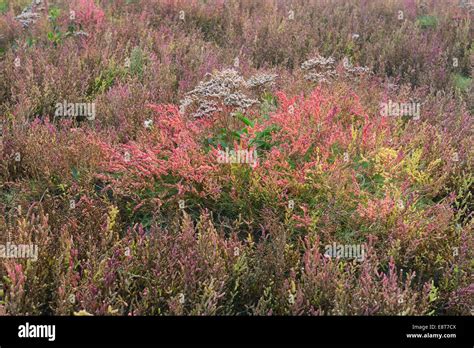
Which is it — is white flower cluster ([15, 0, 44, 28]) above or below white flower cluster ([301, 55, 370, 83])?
below

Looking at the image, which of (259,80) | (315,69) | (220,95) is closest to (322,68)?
(315,69)

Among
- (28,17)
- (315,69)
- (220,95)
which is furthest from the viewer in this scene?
(28,17)

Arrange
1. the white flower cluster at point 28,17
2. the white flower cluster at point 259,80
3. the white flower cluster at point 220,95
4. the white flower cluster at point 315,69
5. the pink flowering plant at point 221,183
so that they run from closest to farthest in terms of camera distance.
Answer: the pink flowering plant at point 221,183, the white flower cluster at point 220,95, the white flower cluster at point 259,80, the white flower cluster at point 315,69, the white flower cluster at point 28,17

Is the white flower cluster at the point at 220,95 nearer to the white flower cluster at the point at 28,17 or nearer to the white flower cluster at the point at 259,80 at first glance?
the white flower cluster at the point at 259,80

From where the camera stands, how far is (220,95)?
4973mm

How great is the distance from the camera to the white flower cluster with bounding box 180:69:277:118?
16.0 ft

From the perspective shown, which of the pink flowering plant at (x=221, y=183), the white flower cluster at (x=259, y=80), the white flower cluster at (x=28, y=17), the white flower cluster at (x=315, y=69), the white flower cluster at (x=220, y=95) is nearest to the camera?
the pink flowering plant at (x=221, y=183)

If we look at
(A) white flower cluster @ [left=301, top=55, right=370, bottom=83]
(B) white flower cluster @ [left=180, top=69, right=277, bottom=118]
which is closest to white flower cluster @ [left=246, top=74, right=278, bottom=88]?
(B) white flower cluster @ [left=180, top=69, right=277, bottom=118]

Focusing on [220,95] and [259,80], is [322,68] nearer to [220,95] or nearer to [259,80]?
[259,80]

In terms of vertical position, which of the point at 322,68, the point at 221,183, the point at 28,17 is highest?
the point at 322,68

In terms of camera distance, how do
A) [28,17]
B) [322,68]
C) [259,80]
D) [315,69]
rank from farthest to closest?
1. [28,17]
2. [315,69]
3. [322,68]
4. [259,80]

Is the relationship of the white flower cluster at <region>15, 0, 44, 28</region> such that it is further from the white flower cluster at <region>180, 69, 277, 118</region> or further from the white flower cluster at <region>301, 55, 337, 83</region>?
the white flower cluster at <region>301, 55, 337, 83</region>

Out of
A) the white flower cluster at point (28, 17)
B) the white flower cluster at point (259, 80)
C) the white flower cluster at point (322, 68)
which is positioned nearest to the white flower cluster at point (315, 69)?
the white flower cluster at point (322, 68)

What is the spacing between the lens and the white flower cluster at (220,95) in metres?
4.86
